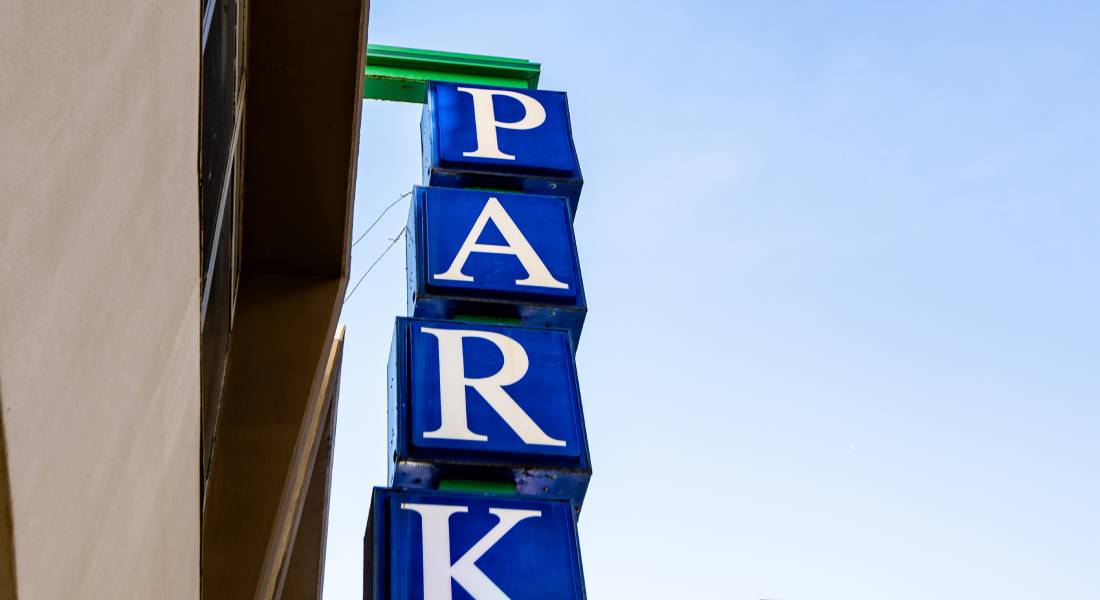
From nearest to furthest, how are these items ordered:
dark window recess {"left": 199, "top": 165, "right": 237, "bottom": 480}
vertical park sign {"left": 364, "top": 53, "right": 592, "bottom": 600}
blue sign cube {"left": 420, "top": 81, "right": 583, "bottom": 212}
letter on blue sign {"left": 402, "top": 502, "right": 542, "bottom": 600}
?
dark window recess {"left": 199, "top": 165, "right": 237, "bottom": 480} < letter on blue sign {"left": 402, "top": 502, "right": 542, "bottom": 600} < vertical park sign {"left": 364, "top": 53, "right": 592, "bottom": 600} < blue sign cube {"left": 420, "top": 81, "right": 583, "bottom": 212}

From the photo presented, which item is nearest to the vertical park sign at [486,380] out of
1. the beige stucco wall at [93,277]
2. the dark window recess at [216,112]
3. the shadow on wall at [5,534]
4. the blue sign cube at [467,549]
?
the blue sign cube at [467,549]

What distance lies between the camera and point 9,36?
0.91 metres

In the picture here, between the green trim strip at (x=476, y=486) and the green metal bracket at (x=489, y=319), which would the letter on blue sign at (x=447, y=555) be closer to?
the green trim strip at (x=476, y=486)

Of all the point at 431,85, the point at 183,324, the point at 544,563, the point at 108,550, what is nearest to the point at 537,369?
the point at 544,563

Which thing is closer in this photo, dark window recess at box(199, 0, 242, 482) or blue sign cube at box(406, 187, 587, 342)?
dark window recess at box(199, 0, 242, 482)

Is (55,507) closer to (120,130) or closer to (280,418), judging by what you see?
(120,130)

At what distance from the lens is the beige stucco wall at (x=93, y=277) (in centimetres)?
98

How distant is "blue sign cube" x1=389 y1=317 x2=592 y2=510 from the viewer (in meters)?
5.98

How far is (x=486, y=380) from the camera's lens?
21.1ft

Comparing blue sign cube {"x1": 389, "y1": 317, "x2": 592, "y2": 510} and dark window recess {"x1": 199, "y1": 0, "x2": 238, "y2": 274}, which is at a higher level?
blue sign cube {"x1": 389, "y1": 317, "x2": 592, "y2": 510}

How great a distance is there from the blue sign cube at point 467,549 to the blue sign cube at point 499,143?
2.90m

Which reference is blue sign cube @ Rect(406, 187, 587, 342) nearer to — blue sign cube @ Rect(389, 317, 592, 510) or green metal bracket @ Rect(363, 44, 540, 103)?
blue sign cube @ Rect(389, 317, 592, 510)

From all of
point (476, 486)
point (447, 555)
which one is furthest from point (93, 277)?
point (476, 486)

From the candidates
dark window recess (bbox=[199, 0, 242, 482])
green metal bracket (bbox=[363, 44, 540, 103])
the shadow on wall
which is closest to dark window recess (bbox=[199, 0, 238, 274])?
dark window recess (bbox=[199, 0, 242, 482])
